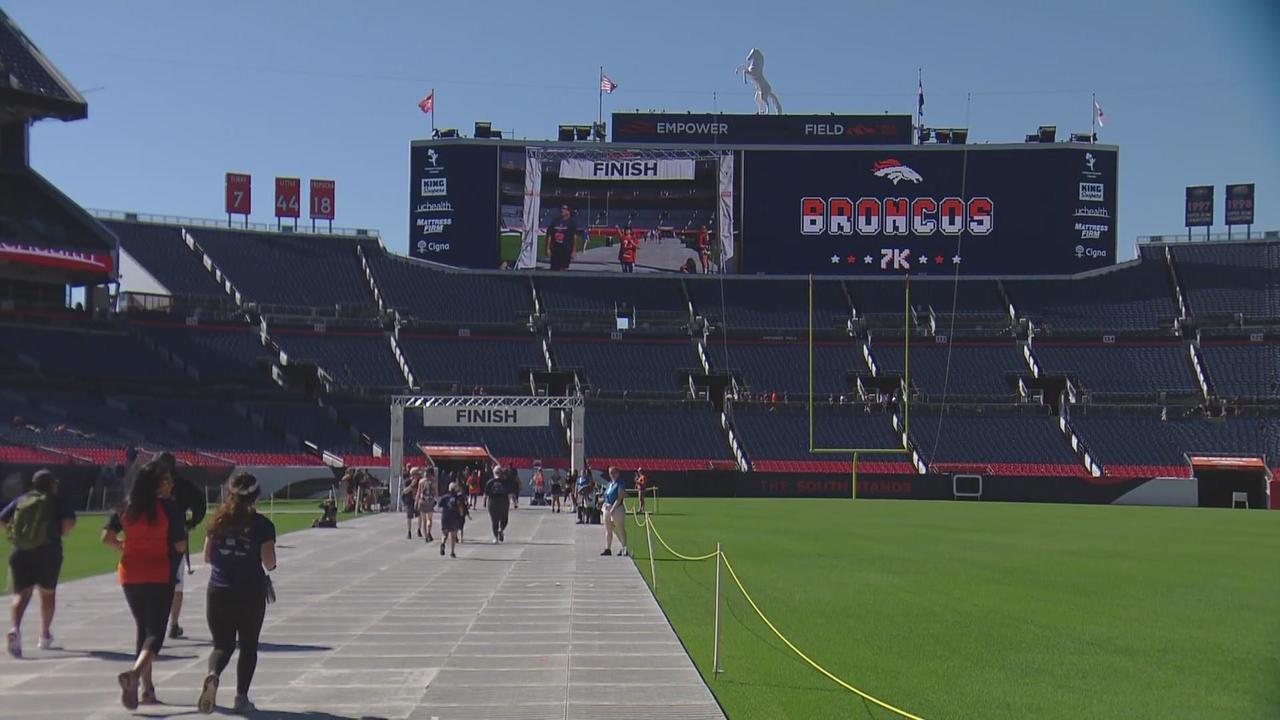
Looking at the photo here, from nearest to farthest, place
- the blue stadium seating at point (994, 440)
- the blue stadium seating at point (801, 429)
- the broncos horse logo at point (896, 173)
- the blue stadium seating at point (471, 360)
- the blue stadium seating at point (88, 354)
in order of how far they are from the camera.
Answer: the blue stadium seating at point (88, 354), the blue stadium seating at point (994, 440), the blue stadium seating at point (801, 429), the blue stadium seating at point (471, 360), the broncos horse logo at point (896, 173)

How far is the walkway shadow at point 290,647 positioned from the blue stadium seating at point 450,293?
60307mm

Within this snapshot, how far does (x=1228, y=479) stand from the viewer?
62.9 meters

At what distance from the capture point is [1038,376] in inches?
2793

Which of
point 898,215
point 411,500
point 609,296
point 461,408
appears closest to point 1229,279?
point 898,215

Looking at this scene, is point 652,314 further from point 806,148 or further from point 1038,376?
point 1038,376

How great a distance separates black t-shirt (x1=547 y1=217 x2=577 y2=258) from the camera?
A: 238 ft

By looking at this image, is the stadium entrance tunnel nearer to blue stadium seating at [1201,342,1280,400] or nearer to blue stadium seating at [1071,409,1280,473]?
blue stadium seating at [1071,409,1280,473]

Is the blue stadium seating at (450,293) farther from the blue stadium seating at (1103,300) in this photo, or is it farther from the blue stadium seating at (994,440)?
the blue stadium seating at (1103,300)

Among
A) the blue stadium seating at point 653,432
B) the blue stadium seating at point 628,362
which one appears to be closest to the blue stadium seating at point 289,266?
the blue stadium seating at point 628,362

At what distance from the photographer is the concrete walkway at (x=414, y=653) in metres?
10.6

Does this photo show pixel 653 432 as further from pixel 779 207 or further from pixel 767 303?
pixel 779 207

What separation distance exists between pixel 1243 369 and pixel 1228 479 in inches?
328

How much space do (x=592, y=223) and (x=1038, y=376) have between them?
2534 centimetres

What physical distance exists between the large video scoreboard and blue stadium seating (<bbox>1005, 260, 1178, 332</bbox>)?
7.08ft
